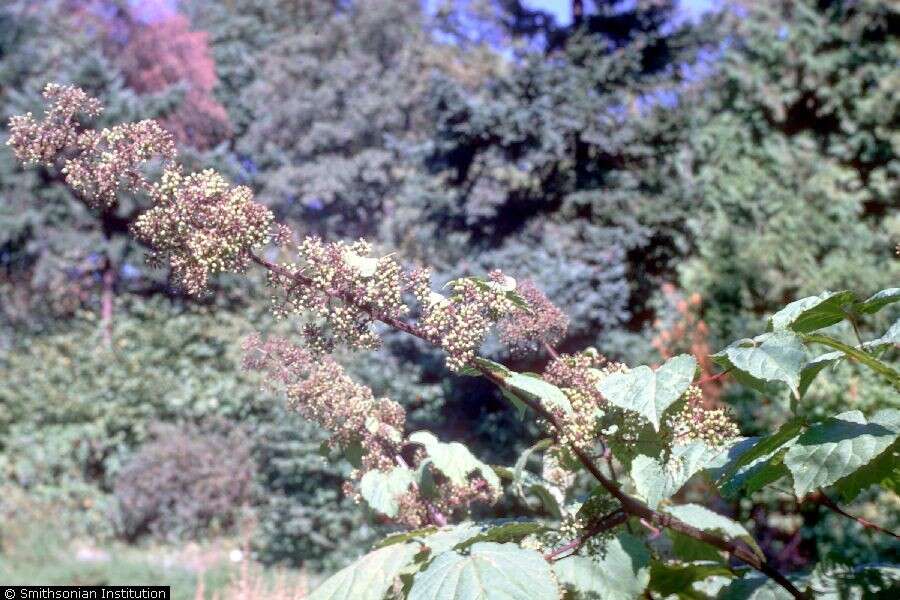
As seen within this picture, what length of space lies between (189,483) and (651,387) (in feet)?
29.4

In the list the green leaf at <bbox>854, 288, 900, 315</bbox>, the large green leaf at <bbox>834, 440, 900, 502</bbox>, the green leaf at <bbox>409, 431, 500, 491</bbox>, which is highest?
the green leaf at <bbox>854, 288, 900, 315</bbox>

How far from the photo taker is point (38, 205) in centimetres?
1469

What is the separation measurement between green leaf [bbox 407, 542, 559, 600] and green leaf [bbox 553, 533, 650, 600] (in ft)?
0.37

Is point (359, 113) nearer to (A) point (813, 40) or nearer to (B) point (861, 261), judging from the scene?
(A) point (813, 40)

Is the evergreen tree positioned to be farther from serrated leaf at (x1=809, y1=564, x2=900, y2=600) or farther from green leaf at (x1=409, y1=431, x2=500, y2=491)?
serrated leaf at (x1=809, y1=564, x2=900, y2=600)

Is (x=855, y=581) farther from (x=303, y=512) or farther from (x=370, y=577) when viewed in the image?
(x=303, y=512)

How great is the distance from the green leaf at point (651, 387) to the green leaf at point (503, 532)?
0.27m

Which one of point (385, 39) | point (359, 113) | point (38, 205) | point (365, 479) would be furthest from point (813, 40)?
point (38, 205)

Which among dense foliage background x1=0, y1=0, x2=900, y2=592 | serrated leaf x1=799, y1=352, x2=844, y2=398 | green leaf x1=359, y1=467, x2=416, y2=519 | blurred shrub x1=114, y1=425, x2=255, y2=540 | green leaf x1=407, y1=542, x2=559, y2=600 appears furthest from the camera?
blurred shrub x1=114, y1=425, x2=255, y2=540

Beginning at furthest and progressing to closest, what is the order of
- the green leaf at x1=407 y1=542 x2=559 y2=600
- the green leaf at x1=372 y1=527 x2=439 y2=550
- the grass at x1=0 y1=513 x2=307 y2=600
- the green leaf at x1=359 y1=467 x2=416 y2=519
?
the grass at x1=0 y1=513 x2=307 y2=600
the green leaf at x1=359 y1=467 x2=416 y2=519
the green leaf at x1=372 y1=527 x2=439 y2=550
the green leaf at x1=407 y1=542 x2=559 y2=600

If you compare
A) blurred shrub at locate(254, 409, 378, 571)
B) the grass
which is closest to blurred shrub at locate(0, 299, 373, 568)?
the grass

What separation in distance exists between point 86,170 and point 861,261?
854 centimetres

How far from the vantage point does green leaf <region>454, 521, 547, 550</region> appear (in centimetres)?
123

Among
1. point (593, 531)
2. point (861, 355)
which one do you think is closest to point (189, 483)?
A: point (593, 531)
